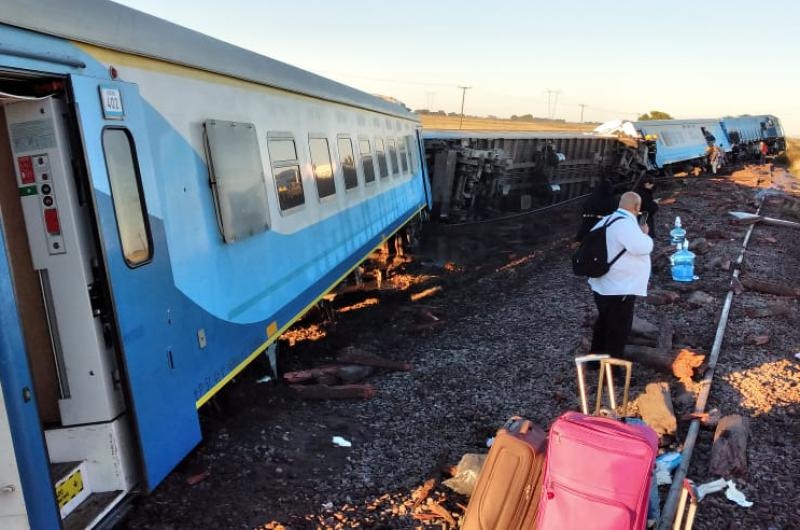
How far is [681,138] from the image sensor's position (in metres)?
30.8

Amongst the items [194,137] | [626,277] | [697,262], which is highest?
[194,137]

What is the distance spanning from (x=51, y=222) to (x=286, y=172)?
3134 mm

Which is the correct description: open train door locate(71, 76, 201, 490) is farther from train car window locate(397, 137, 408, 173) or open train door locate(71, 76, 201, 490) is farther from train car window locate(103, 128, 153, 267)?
train car window locate(397, 137, 408, 173)

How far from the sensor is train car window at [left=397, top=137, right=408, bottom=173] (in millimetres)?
13425

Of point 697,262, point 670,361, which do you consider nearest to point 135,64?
point 670,361

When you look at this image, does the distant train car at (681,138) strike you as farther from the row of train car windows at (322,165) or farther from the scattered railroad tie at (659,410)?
the scattered railroad tie at (659,410)

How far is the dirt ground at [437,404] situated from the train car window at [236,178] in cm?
168

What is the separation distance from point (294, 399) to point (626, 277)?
11.2ft

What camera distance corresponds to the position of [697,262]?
1109 centimetres

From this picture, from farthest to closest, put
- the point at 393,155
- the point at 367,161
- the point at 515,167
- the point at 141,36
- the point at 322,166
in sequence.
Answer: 1. the point at 515,167
2. the point at 393,155
3. the point at 367,161
4. the point at 322,166
5. the point at 141,36

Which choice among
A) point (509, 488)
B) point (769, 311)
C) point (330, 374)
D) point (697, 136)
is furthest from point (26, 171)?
point (697, 136)

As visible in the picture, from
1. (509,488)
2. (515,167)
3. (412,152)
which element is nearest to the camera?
(509,488)

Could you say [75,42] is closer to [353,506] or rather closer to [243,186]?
[243,186]

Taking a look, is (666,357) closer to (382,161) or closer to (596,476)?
(596,476)
